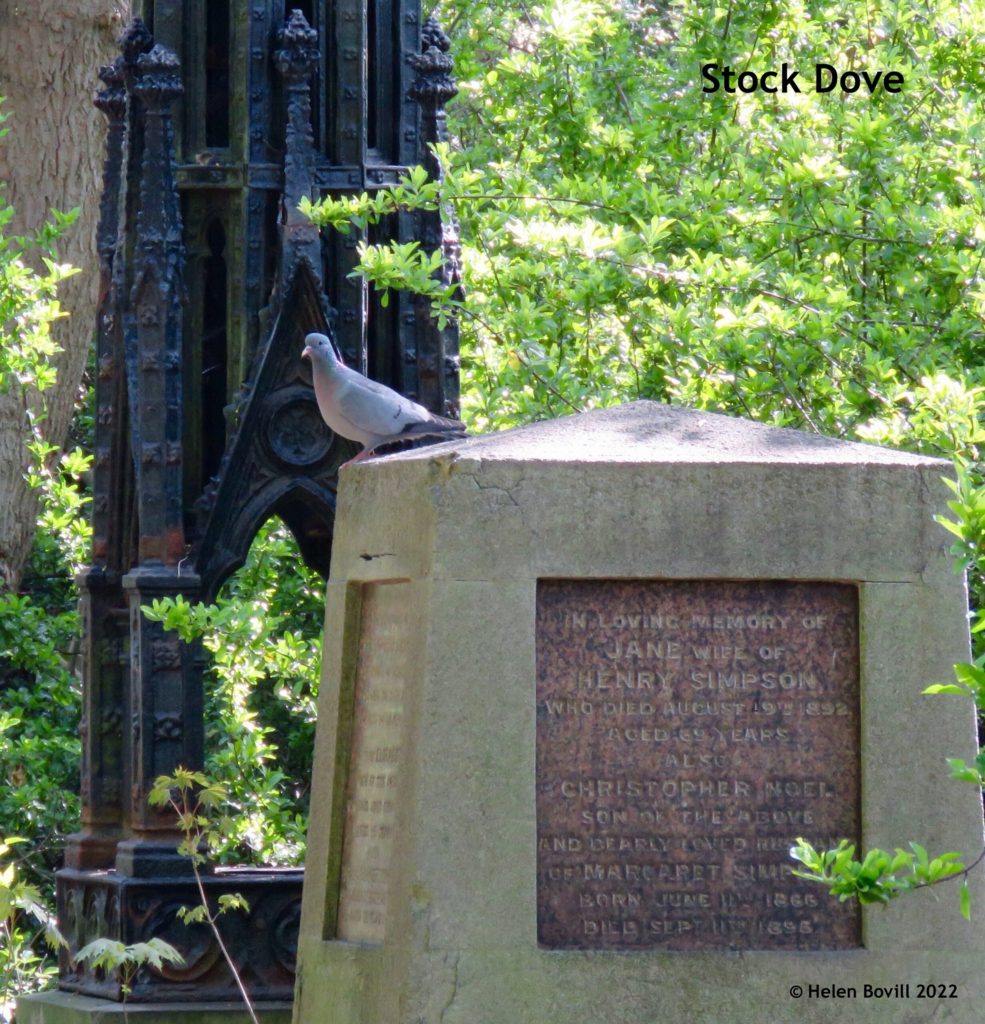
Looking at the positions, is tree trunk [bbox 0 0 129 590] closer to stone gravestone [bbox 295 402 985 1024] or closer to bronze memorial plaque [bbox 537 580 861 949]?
stone gravestone [bbox 295 402 985 1024]

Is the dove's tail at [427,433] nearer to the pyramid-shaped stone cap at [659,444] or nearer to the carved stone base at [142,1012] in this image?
the pyramid-shaped stone cap at [659,444]

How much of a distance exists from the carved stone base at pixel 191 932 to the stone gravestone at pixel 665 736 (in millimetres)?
2256

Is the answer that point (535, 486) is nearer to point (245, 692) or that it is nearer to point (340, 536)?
point (340, 536)

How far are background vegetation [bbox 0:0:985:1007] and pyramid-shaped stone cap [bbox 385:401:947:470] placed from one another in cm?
132

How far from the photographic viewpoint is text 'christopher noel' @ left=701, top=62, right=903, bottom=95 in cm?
945

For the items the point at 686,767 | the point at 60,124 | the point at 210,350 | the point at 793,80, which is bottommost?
the point at 686,767

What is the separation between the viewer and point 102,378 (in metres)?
7.77

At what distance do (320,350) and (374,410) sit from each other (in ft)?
1.49

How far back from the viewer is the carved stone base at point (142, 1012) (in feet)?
22.9

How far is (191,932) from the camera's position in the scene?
7.23m

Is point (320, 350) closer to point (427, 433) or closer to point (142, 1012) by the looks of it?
point (427, 433)

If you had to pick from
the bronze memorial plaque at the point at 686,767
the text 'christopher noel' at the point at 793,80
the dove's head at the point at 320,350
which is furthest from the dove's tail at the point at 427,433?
the text 'christopher noel' at the point at 793,80

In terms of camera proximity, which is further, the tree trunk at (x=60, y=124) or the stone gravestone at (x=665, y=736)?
the tree trunk at (x=60, y=124)

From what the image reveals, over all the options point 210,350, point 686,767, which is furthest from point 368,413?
point 686,767
